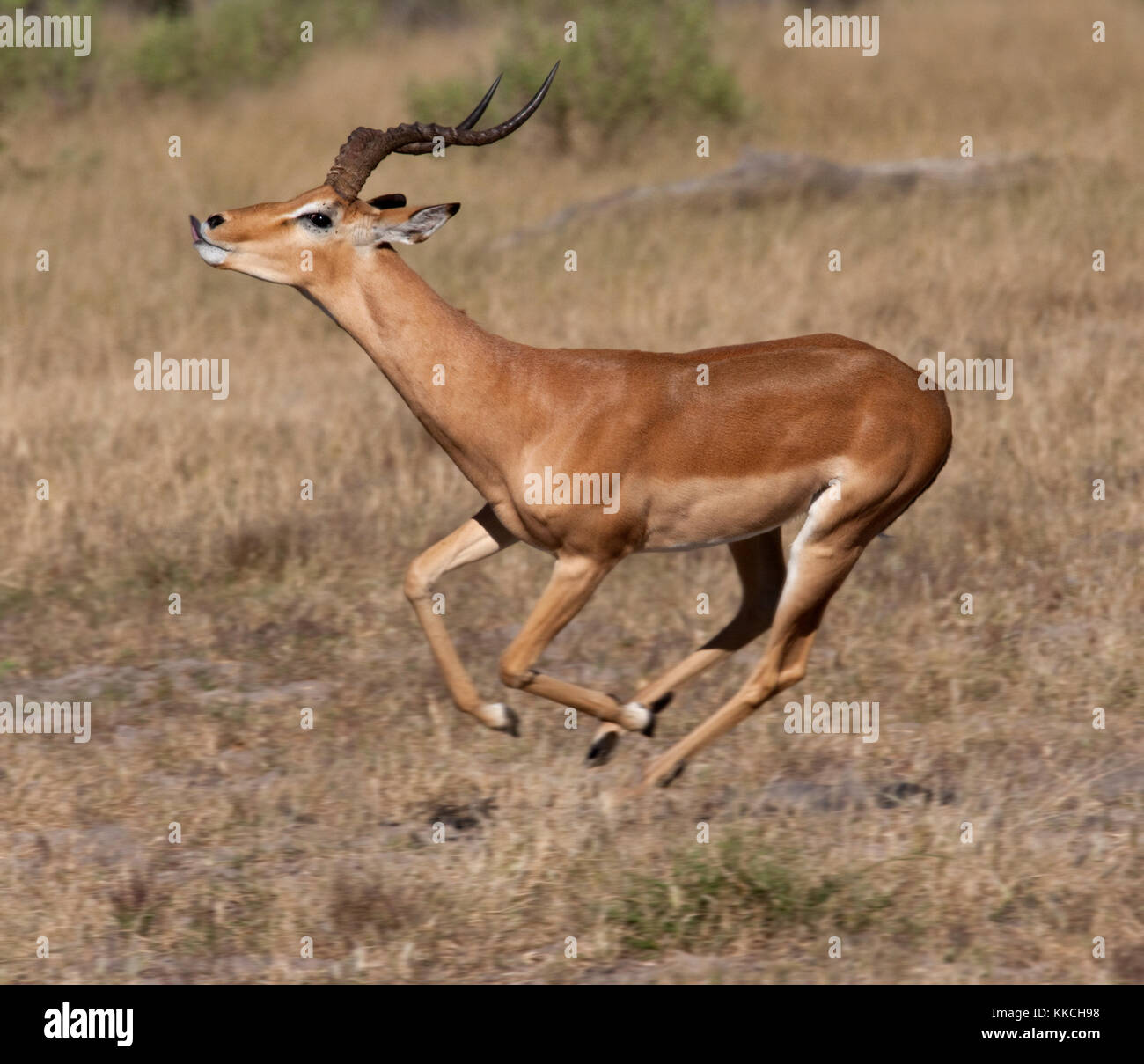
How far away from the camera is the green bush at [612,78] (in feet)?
55.5

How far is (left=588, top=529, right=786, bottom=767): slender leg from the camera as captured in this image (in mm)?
6262

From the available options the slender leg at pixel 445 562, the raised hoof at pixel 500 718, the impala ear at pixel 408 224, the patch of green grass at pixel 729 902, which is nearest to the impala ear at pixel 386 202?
the impala ear at pixel 408 224

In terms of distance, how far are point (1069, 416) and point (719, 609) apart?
2775 millimetres

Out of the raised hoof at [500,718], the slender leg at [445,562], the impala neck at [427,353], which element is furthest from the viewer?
the slender leg at [445,562]

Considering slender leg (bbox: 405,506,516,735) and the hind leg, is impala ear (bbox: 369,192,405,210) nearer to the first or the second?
slender leg (bbox: 405,506,516,735)

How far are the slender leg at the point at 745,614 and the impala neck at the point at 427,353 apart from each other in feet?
3.42

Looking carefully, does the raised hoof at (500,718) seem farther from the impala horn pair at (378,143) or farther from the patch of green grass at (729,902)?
the impala horn pair at (378,143)

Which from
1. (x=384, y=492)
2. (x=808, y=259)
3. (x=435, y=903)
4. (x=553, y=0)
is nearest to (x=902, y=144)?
(x=808, y=259)

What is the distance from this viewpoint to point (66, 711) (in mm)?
6738

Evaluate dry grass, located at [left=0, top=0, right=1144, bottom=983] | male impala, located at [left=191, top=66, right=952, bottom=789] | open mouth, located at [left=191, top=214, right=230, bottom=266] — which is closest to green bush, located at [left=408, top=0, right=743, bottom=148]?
dry grass, located at [left=0, top=0, right=1144, bottom=983]

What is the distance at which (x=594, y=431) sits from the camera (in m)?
5.66

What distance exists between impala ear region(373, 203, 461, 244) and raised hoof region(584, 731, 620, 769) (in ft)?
5.82

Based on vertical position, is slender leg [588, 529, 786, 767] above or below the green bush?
below
